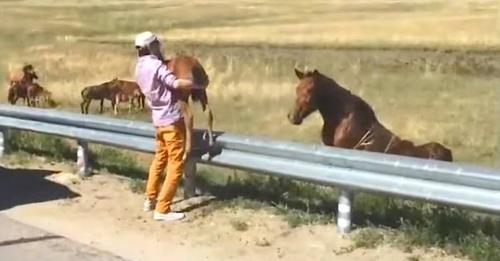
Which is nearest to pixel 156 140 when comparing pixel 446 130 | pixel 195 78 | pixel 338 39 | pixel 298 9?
pixel 195 78

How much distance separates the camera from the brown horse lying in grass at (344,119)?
10.2 meters

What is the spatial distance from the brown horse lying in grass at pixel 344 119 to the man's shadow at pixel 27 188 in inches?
93.1

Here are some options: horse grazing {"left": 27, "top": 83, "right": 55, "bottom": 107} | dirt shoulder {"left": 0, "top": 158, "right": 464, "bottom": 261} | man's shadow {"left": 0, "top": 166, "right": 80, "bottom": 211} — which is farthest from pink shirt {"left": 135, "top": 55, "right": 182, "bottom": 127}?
horse grazing {"left": 27, "top": 83, "right": 55, "bottom": 107}

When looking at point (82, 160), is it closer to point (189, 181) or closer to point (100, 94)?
point (189, 181)

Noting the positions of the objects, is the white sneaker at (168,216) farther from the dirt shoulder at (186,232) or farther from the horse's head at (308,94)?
the horse's head at (308,94)

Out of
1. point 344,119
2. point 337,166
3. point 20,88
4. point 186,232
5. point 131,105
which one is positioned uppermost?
point 344,119

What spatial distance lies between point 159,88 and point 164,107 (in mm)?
179

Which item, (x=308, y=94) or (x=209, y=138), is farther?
(x=308, y=94)

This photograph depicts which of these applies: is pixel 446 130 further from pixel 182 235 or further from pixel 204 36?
pixel 204 36

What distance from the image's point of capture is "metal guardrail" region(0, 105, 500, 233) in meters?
8.03

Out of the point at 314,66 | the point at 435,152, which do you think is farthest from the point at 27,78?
the point at 314,66

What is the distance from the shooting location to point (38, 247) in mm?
8742

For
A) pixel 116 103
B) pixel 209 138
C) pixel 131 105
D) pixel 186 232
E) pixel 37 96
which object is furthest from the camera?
pixel 131 105

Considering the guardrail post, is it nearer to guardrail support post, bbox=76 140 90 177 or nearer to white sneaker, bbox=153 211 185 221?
white sneaker, bbox=153 211 185 221
